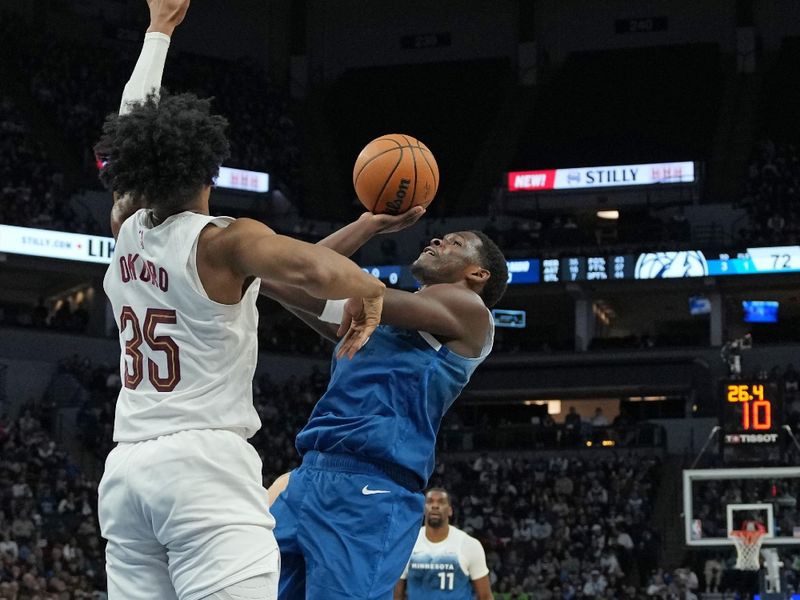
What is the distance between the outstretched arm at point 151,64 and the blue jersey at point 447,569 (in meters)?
5.66

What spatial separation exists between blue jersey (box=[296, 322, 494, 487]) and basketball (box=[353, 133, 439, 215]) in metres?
0.59

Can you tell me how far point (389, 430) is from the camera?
17.0ft

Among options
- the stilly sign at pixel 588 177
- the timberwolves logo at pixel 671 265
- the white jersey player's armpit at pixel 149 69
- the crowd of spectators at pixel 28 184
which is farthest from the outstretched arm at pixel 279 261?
the stilly sign at pixel 588 177

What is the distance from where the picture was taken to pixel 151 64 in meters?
4.86

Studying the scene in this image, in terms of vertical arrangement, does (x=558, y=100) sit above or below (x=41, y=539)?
above

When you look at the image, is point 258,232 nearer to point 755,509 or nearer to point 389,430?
point 389,430

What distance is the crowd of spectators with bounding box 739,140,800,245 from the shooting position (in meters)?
32.1

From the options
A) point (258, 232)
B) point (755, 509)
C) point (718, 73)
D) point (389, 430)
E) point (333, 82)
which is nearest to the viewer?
point (258, 232)

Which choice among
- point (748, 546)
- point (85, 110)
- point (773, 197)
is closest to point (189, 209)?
point (748, 546)

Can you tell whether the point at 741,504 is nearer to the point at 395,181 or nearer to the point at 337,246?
the point at 395,181

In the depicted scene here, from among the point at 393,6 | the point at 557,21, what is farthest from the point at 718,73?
the point at 393,6

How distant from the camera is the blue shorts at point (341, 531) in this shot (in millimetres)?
5043

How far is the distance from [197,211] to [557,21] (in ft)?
120

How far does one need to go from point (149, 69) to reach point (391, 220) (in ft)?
3.87
